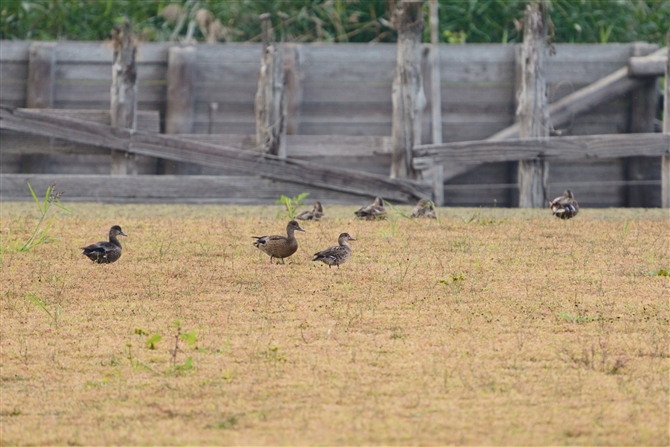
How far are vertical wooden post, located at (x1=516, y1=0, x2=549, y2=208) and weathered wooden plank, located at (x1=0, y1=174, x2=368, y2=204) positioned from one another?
251 cm

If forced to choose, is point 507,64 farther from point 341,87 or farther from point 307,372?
point 307,372

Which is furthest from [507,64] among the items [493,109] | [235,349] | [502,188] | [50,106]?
[235,349]

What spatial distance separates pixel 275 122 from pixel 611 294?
8408 mm

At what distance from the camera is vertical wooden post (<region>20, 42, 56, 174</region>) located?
1727cm

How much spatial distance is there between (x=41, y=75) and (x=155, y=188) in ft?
8.97

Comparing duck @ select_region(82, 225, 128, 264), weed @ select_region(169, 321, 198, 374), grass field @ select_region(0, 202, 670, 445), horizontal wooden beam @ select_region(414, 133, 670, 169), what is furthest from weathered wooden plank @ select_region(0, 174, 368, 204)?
weed @ select_region(169, 321, 198, 374)

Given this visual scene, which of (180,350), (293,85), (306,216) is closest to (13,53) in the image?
(293,85)

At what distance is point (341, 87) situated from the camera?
17719mm

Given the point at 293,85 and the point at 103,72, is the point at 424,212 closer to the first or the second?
the point at 293,85

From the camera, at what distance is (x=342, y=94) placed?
17.7 m

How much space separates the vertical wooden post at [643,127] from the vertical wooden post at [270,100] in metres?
5.67

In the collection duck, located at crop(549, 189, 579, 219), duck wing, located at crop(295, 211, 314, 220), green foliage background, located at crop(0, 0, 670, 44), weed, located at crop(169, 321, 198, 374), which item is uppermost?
green foliage background, located at crop(0, 0, 670, 44)

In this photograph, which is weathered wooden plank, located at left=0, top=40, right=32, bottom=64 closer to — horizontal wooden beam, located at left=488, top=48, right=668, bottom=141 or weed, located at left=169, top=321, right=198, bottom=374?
Answer: horizontal wooden beam, located at left=488, top=48, right=668, bottom=141

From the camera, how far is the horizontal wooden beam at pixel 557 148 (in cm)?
1603
